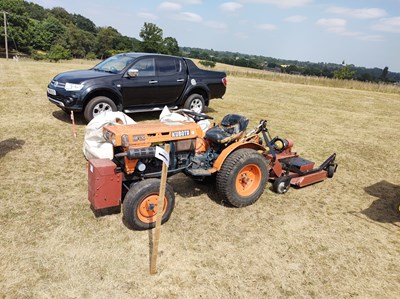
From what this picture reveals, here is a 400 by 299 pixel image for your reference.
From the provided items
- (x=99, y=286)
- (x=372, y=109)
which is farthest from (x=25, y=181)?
(x=372, y=109)

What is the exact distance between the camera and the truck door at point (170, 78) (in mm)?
8109

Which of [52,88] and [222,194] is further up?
[52,88]

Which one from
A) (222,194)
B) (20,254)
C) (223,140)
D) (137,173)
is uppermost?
(223,140)

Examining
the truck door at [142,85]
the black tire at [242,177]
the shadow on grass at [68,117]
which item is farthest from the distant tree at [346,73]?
the black tire at [242,177]

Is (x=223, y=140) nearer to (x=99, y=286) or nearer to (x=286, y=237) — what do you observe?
(x=286, y=237)

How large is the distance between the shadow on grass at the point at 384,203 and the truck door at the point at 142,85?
17.6ft

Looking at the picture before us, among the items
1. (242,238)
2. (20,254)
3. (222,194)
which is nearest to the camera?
(20,254)

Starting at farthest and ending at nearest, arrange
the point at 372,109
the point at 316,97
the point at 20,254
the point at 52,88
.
→ 1. the point at 316,97
2. the point at 372,109
3. the point at 52,88
4. the point at 20,254

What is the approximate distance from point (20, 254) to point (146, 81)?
17.8 ft

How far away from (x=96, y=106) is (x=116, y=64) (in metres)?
1.39

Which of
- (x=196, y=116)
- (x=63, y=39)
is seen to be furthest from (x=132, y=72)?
(x=63, y=39)

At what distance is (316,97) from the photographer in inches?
646

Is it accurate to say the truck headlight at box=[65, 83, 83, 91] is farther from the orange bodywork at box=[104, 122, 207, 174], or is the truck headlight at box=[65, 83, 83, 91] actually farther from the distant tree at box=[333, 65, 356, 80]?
the distant tree at box=[333, 65, 356, 80]

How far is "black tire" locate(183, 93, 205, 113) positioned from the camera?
8723 millimetres
